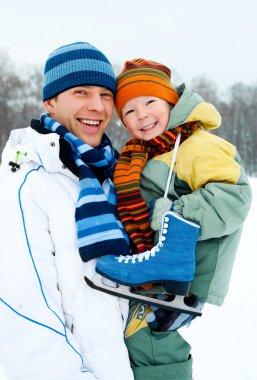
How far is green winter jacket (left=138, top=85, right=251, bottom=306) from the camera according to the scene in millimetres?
1731

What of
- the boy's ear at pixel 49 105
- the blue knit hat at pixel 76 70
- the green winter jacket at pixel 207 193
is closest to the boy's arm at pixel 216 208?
the green winter jacket at pixel 207 193

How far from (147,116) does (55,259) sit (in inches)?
35.0

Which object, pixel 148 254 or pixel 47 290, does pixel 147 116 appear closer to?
pixel 148 254

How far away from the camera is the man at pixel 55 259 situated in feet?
5.05

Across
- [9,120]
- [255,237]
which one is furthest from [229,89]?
[255,237]

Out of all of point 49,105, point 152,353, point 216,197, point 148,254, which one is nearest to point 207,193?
point 216,197

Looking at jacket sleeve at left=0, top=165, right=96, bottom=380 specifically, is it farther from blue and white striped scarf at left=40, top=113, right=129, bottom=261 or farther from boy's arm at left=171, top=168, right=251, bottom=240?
boy's arm at left=171, top=168, right=251, bottom=240

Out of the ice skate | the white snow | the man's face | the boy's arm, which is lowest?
the white snow

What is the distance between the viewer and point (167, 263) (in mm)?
1652

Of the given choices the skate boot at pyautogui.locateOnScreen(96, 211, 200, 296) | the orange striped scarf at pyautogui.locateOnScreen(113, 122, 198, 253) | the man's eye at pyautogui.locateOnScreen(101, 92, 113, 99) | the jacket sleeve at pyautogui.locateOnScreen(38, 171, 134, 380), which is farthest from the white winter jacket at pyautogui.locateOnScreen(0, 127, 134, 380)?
the man's eye at pyautogui.locateOnScreen(101, 92, 113, 99)

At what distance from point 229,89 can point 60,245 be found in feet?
151

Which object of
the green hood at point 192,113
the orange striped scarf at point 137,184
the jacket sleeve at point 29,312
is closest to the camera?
the jacket sleeve at point 29,312

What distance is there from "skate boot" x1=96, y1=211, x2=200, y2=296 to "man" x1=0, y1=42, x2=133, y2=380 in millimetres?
93

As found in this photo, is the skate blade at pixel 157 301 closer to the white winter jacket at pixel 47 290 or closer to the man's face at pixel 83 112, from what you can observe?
the white winter jacket at pixel 47 290
